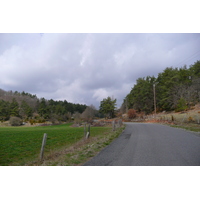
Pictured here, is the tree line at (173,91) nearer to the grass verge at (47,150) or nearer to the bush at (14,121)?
the grass verge at (47,150)

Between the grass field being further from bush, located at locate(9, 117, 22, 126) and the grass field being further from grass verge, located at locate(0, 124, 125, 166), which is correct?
bush, located at locate(9, 117, 22, 126)

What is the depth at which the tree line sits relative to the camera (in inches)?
1787

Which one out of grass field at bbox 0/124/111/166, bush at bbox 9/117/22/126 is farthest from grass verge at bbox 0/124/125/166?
bush at bbox 9/117/22/126

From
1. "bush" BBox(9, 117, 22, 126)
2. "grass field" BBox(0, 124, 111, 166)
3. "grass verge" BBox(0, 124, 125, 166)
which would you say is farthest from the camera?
"bush" BBox(9, 117, 22, 126)

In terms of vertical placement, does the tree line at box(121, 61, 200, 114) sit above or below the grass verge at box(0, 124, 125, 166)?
above

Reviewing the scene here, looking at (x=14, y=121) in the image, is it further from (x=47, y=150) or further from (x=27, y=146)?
(x=47, y=150)

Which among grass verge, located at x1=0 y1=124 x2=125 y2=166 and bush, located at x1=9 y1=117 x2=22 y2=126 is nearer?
grass verge, located at x1=0 y1=124 x2=125 y2=166

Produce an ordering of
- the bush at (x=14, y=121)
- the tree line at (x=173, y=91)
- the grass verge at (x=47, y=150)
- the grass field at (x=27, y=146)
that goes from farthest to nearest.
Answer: the bush at (x=14, y=121), the tree line at (x=173, y=91), the grass field at (x=27, y=146), the grass verge at (x=47, y=150)

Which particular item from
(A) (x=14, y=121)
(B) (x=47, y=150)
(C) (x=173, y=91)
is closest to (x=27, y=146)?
(B) (x=47, y=150)

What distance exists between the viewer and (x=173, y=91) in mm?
49562

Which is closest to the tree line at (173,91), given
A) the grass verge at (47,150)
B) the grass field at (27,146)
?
the grass field at (27,146)

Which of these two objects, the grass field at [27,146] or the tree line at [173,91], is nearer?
the grass field at [27,146]

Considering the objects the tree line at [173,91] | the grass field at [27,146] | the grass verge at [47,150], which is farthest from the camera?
the tree line at [173,91]

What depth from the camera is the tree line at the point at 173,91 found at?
149ft
